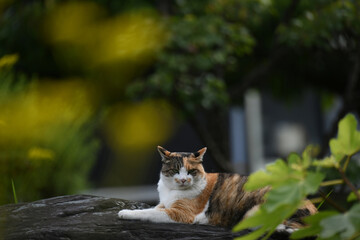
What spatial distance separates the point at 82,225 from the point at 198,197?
523 mm

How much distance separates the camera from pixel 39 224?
7.10 ft

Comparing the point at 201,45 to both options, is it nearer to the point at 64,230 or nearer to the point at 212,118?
the point at 212,118

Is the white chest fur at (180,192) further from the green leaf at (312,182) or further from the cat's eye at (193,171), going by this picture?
the green leaf at (312,182)

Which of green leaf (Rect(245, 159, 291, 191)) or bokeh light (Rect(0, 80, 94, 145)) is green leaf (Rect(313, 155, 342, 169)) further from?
bokeh light (Rect(0, 80, 94, 145))

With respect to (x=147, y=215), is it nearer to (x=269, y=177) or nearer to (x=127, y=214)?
(x=127, y=214)

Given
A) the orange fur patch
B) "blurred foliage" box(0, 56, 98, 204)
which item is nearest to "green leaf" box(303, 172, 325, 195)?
the orange fur patch

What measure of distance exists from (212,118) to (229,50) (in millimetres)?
958

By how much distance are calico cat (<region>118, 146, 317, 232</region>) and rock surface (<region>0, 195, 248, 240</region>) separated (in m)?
0.07

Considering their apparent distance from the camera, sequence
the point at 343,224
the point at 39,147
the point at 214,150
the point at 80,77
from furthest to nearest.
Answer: the point at 80,77 < the point at 214,150 < the point at 39,147 < the point at 343,224

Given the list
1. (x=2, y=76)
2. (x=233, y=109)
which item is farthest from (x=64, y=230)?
(x=233, y=109)

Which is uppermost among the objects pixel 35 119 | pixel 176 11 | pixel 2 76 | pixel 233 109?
pixel 176 11

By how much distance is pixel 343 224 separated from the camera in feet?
3.47

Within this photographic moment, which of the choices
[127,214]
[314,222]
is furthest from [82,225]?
[314,222]

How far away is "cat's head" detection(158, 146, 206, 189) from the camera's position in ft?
7.43
